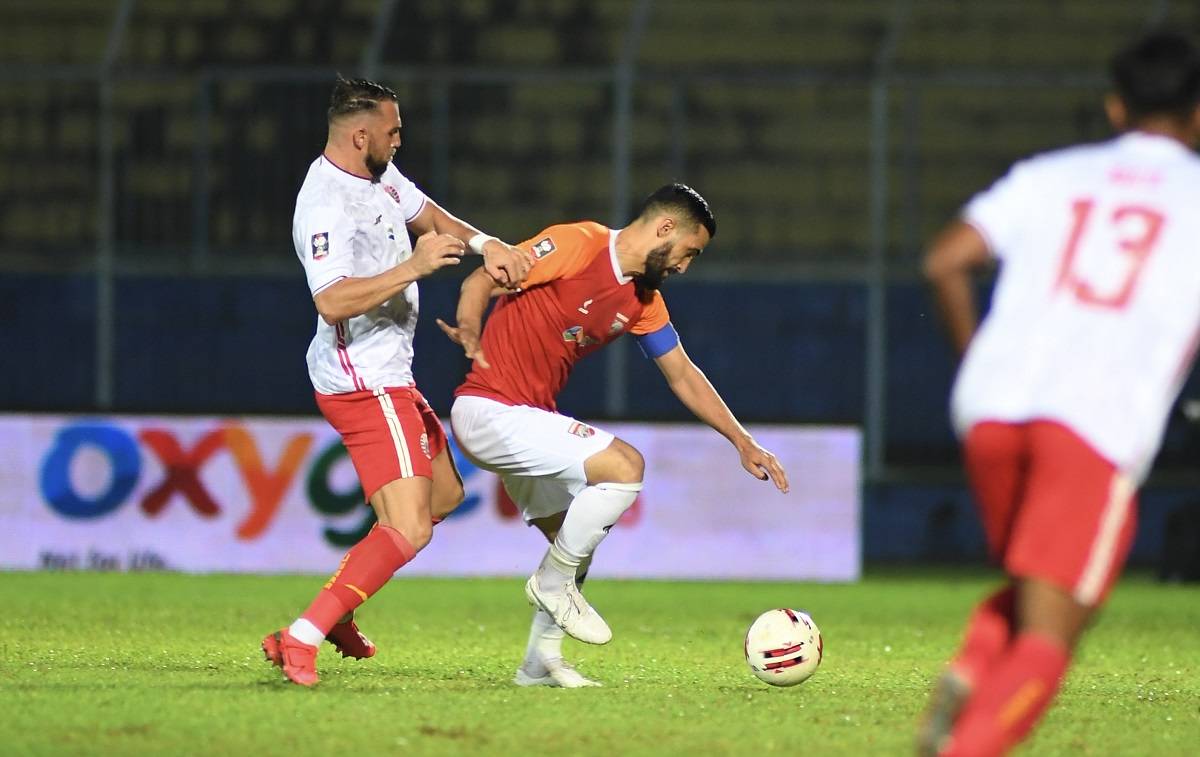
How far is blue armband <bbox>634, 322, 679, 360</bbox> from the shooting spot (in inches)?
267

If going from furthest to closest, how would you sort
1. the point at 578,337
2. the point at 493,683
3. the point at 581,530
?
1. the point at 578,337
2. the point at 493,683
3. the point at 581,530

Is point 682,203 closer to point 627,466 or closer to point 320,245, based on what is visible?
point 627,466

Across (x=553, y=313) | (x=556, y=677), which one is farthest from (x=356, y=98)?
(x=556, y=677)

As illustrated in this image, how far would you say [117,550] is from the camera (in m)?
12.7

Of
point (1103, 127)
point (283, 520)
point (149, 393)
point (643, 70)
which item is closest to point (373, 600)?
point (283, 520)

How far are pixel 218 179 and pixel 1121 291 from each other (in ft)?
40.2

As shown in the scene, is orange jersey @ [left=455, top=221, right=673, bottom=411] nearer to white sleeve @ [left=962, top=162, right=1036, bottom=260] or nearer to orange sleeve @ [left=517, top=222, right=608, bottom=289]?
orange sleeve @ [left=517, top=222, right=608, bottom=289]

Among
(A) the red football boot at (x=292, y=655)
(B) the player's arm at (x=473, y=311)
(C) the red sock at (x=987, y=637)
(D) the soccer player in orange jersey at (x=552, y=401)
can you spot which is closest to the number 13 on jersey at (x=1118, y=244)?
(C) the red sock at (x=987, y=637)

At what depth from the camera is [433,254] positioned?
591cm

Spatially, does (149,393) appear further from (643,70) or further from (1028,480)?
(1028,480)

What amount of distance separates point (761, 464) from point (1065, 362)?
275 centimetres

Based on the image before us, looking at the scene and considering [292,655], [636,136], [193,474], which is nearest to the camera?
[292,655]

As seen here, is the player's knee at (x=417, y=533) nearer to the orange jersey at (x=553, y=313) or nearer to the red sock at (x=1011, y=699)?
the orange jersey at (x=553, y=313)

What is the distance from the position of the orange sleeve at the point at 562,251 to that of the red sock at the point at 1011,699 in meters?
2.96
